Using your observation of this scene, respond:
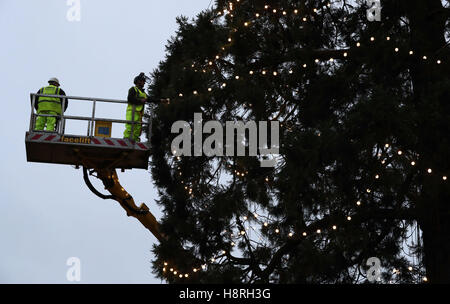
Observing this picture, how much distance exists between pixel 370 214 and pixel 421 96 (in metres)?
1.83

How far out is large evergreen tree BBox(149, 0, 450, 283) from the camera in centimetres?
1123

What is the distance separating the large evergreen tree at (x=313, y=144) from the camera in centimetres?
1123

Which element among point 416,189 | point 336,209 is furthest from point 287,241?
point 416,189

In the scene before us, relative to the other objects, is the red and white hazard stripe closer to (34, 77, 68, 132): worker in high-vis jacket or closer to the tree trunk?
(34, 77, 68, 132): worker in high-vis jacket

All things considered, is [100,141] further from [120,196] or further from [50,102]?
[120,196]

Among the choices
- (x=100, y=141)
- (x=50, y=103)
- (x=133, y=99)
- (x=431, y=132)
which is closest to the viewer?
(x=431, y=132)

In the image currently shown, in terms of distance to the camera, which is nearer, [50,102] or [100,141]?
[100,141]

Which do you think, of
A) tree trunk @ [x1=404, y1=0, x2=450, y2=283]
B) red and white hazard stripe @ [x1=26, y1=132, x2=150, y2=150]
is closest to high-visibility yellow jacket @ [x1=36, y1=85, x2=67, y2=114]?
red and white hazard stripe @ [x1=26, y1=132, x2=150, y2=150]

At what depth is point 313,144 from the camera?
11203 millimetres

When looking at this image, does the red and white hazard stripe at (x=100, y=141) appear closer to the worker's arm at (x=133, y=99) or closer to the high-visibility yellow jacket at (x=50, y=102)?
the high-visibility yellow jacket at (x=50, y=102)

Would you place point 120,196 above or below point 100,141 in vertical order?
below

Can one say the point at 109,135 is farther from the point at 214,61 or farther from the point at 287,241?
the point at 287,241

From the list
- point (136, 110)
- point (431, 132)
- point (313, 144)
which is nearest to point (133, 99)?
point (136, 110)

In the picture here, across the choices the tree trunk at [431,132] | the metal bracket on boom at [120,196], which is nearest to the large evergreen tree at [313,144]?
the tree trunk at [431,132]
